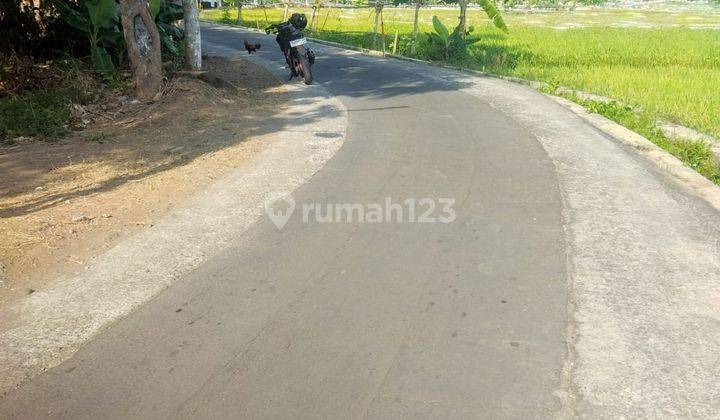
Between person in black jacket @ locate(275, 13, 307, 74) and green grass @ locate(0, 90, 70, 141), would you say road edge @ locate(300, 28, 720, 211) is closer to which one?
person in black jacket @ locate(275, 13, 307, 74)

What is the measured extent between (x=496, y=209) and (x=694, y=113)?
23.7 feet

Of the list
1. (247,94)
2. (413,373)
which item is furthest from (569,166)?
(247,94)

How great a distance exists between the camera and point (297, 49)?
41.1 feet

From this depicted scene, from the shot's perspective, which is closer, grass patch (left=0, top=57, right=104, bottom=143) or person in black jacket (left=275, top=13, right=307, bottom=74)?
grass patch (left=0, top=57, right=104, bottom=143)

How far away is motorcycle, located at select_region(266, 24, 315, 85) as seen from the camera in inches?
488

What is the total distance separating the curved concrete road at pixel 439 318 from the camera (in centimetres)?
283

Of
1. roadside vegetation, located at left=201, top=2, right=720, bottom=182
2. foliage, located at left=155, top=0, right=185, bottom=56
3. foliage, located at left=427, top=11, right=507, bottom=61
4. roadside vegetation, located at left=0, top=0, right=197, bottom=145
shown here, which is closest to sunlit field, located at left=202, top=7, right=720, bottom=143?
roadside vegetation, located at left=201, top=2, right=720, bottom=182

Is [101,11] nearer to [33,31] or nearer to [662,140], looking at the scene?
[33,31]

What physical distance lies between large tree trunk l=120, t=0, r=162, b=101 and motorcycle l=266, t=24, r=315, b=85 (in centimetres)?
343

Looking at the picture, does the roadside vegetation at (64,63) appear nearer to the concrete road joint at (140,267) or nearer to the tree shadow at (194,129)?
the tree shadow at (194,129)

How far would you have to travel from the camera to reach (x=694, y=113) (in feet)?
33.8

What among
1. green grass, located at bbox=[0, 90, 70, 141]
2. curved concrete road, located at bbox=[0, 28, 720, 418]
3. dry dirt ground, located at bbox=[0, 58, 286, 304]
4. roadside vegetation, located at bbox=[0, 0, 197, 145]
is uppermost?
roadside vegetation, located at bbox=[0, 0, 197, 145]

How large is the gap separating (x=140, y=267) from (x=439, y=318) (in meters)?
2.38

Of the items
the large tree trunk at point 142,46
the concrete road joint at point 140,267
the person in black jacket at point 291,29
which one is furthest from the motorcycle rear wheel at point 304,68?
the concrete road joint at point 140,267
